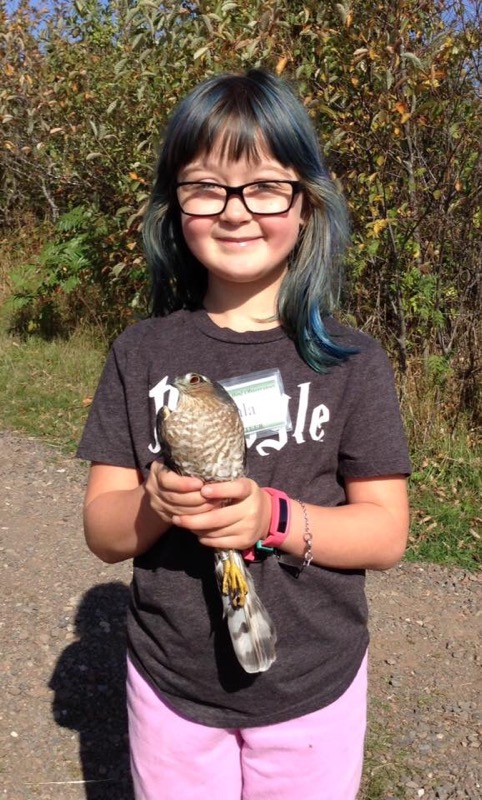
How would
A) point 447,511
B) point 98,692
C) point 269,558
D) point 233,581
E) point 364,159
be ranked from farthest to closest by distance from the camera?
1. point 364,159
2. point 447,511
3. point 98,692
4. point 269,558
5. point 233,581

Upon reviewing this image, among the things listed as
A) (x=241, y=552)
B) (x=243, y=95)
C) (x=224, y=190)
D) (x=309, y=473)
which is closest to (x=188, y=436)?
(x=241, y=552)

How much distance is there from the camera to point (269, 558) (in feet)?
5.85

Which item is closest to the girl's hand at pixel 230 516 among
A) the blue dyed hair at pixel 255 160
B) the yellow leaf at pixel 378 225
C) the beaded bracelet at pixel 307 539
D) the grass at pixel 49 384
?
the beaded bracelet at pixel 307 539

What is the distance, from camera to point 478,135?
5.00 m

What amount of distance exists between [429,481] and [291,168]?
3281mm

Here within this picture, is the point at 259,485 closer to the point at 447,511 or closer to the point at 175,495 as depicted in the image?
the point at 175,495

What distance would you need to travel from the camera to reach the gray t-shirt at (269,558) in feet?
5.93

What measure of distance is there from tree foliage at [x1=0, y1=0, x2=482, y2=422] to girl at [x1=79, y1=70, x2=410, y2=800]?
112 inches

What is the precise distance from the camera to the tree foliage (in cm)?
459

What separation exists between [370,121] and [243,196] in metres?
3.19

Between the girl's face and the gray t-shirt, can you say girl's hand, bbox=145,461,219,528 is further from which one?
the girl's face

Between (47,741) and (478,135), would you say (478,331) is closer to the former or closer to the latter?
(478,135)

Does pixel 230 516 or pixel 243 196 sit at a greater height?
pixel 243 196

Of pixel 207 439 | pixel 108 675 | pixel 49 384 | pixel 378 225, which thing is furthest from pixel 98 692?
pixel 49 384
